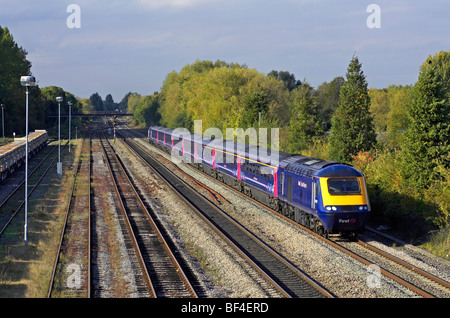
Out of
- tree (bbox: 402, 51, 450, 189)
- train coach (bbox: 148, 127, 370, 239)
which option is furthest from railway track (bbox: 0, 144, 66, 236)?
tree (bbox: 402, 51, 450, 189)

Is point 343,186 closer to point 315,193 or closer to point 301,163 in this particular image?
point 315,193

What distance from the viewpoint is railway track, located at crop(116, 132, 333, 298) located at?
15.2m

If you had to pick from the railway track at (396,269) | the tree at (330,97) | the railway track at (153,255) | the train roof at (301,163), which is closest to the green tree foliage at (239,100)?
the train roof at (301,163)

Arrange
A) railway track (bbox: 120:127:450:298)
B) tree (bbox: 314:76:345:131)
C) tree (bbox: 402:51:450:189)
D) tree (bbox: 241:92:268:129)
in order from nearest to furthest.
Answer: railway track (bbox: 120:127:450:298) → tree (bbox: 402:51:450:189) → tree (bbox: 241:92:268:129) → tree (bbox: 314:76:345:131)

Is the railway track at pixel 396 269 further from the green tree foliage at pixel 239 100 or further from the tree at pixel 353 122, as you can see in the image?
the green tree foliage at pixel 239 100

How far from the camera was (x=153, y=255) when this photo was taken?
1911cm

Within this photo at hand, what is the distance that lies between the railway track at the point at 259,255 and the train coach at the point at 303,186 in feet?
8.94

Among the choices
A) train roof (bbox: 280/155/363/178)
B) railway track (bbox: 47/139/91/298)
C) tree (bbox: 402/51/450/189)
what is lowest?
railway track (bbox: 47/139/91/298)

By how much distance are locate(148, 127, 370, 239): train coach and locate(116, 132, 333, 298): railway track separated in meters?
2.72

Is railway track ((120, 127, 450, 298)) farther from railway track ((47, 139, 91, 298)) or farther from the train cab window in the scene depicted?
railway track ((47, 139, 91, 298))

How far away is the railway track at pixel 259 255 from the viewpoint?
15.2 meters

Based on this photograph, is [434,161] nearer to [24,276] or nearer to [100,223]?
[100,223]
